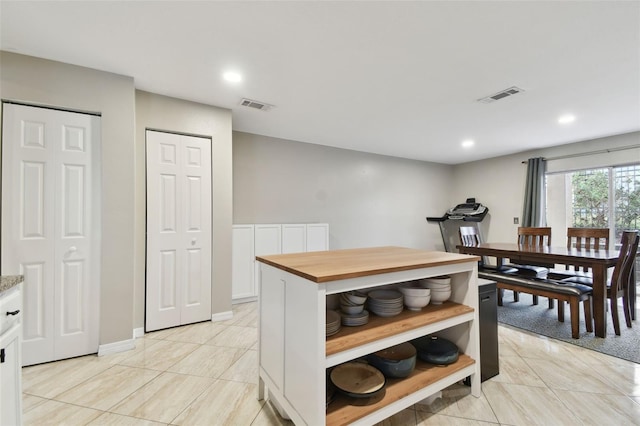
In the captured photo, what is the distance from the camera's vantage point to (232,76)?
2.41 metres

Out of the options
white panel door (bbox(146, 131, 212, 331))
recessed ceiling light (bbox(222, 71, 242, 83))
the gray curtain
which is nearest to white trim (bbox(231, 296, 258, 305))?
white panel door (bbox(146, 131, 212, 331))

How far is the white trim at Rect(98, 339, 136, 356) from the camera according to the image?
2.28 metres

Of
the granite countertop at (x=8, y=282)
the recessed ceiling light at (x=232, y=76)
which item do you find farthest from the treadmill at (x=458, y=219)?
the granite countertop at (x=8, y=282)

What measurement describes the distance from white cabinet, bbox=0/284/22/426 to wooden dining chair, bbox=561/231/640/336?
4.31m

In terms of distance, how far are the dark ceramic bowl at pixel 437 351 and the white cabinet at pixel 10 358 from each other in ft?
6.58

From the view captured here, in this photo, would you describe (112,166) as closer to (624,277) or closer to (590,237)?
(624,277)

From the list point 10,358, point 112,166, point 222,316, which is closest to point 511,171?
point 222,316

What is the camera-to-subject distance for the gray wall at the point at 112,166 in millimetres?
2201

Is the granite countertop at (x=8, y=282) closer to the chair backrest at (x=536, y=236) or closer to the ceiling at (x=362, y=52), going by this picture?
the ceiling at (x=362, y=52)

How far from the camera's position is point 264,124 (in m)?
→ 3.66

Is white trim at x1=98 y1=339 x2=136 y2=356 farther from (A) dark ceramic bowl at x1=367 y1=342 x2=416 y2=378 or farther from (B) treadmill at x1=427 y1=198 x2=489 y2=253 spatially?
(B) treadmill at x1=427 y1=198 x2=489 y2=253

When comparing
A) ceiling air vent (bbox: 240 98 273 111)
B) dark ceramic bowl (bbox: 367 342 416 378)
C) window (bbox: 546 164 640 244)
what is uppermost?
ceiling air vent (bbox: 240 98 273 111)

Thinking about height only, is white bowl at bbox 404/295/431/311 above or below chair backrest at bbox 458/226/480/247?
below

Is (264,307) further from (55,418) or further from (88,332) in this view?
(88,332)
